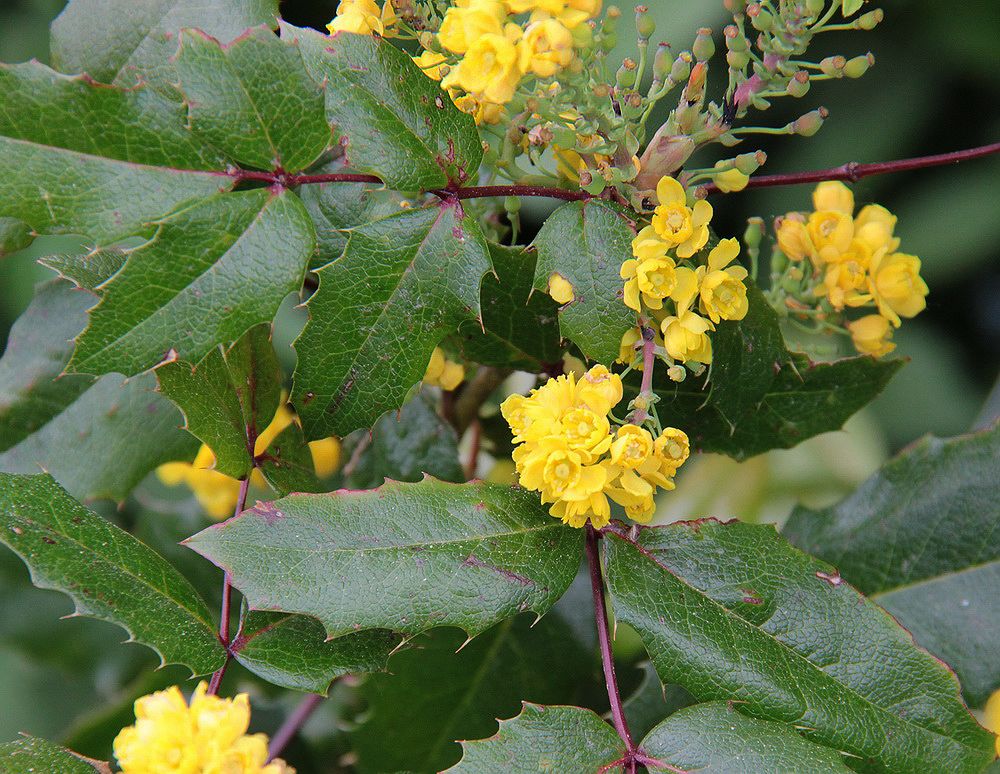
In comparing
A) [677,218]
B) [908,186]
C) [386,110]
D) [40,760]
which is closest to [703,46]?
[677,218]

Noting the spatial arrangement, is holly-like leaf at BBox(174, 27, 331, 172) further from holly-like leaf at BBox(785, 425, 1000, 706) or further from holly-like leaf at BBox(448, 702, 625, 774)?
holly-like leaf at BBox(785, 425, 1000, 706)

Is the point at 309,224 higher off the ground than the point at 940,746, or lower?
higher

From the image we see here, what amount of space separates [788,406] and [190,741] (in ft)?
2.00

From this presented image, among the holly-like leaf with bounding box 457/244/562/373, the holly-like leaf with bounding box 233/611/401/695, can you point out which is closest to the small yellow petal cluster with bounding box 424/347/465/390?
the holly-like leaf with bounding box 457/244/562/373

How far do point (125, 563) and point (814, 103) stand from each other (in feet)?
6.73

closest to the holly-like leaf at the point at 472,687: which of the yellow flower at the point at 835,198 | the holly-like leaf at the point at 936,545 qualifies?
the holly-like leaf at the point at 936,545

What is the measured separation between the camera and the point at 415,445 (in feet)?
3.63

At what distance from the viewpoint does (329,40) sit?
2.60 ft

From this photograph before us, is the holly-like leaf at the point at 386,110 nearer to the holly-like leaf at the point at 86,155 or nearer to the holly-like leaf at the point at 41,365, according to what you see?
the holly-like leaf at the point at 86,155

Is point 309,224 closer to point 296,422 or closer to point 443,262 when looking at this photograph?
point 443,262

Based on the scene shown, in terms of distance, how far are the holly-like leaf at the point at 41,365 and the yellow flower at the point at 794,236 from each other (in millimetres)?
697

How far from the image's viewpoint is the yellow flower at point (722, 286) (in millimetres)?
784

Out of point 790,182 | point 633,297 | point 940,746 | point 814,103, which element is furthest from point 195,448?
point 814,103

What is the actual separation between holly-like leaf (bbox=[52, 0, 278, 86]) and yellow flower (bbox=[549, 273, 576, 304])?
356 mm
